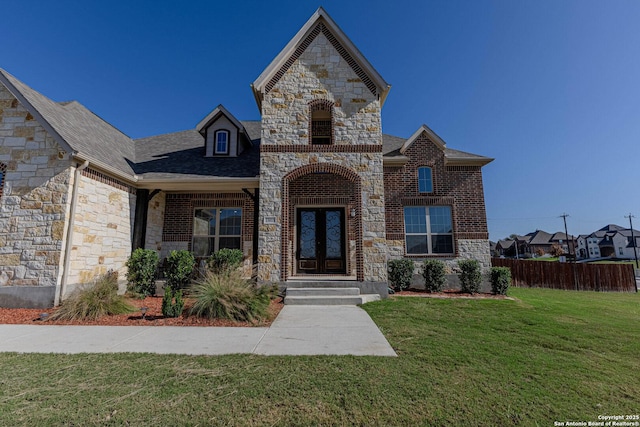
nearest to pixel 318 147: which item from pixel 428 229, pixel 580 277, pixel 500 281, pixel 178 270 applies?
pixel 428 229

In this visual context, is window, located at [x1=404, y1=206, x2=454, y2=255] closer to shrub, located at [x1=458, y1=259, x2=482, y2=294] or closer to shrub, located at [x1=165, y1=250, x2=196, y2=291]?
shrub, located at [x1=458, y1=259, x2=482, y2=294]

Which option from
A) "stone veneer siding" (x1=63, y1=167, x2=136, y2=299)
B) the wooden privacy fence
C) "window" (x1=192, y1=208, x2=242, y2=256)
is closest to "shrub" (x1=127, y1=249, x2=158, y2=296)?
"stone veneer siding" (x1=63, y1=167, x2=136, y2=299)

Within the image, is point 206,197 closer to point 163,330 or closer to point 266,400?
point 163,330

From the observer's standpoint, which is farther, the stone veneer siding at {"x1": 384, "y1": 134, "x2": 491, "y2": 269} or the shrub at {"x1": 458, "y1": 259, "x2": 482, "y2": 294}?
the stone veneer siding at {"x1": 384, "y1": 134, "x2": 491, "y2": 269}

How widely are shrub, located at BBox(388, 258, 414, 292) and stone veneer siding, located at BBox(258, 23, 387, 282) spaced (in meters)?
1.28

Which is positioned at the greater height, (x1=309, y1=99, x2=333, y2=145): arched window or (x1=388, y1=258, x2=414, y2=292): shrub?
(x1=309, y1=99, x2=333, y2=145): arched window

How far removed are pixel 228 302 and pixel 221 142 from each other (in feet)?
24.8

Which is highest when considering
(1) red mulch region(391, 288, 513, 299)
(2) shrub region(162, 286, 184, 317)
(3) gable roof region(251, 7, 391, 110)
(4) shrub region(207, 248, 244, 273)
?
(3) gable roof region(251, 7, 391, 110)

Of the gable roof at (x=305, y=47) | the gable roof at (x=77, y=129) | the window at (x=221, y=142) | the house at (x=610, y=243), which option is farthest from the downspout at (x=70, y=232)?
the house at (x=610, y=243)

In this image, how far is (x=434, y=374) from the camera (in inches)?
131

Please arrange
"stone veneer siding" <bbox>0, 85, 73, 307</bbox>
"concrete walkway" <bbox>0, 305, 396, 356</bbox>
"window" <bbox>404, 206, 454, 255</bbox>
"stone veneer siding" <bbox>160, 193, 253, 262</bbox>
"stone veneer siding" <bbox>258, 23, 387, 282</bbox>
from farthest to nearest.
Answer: "window" <bbox>404, 206, 454, 255</bbox> < "stone veneer siding" <bbox>160, 193, 253, 262</bbox> < "stone veneer siding" <bbox>258, 23, 387, 282</bbox> < "stone veneer siding" <bbox>0, 85, 73, 307</bbox> < "concrete walkway" <bbox>0, 305, 396, 356</bbox>

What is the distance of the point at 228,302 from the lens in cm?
609

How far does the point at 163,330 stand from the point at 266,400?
3463 millimetres

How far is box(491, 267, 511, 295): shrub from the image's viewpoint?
9.37 metres
